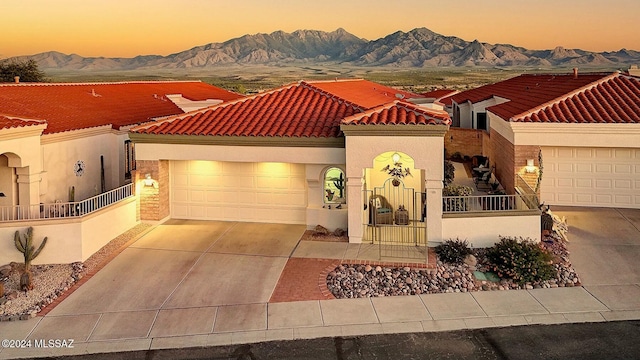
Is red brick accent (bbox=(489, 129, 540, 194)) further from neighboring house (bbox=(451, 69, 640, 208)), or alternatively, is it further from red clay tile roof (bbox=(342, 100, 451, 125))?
red clay tile roof (bbox=(342, 100, 451, 125))

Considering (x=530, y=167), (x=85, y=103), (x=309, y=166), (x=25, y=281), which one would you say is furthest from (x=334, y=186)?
(x=85, y=103)

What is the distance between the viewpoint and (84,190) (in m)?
20.4

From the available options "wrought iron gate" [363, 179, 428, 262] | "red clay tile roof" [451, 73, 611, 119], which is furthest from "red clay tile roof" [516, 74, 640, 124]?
"wrought iron gate" [363, 179, 428, 262]

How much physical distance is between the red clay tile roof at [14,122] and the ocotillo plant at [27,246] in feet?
10.9

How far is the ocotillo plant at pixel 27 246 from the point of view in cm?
1388

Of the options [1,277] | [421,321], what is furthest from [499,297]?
[1,277]

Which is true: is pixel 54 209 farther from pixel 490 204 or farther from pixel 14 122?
pixel 490 204

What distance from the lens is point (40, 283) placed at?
13547 mm

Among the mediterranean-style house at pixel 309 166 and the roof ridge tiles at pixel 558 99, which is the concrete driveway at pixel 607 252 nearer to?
the mediterranean-style house at pixel 309 166

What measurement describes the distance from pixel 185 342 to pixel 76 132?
12.0m

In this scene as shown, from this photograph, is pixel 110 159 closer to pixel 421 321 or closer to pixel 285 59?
pixel 421 321

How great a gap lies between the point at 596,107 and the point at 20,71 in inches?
2035

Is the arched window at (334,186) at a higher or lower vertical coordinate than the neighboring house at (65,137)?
lower

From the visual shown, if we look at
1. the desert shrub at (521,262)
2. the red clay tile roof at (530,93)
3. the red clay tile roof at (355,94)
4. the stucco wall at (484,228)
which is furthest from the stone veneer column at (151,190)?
the red clay tile roof at (530,93)
